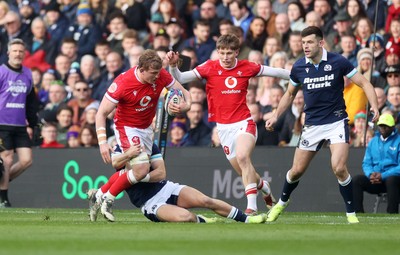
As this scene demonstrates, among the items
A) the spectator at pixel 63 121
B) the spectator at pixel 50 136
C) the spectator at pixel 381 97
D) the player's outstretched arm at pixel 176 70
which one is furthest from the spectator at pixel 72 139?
the player's outstretched arm at pixel 176 70

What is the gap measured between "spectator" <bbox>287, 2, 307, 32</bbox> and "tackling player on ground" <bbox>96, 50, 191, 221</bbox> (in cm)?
770

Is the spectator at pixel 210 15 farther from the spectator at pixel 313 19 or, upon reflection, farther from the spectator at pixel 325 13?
the spectator at pixel 313 19

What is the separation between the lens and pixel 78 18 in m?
26.3

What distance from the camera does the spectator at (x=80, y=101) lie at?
940 inches

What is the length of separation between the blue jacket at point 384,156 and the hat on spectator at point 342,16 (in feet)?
11.8

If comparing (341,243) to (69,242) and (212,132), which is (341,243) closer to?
(69,242)

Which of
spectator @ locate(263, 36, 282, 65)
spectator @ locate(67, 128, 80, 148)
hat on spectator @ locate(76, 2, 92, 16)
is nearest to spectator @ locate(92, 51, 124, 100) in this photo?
spectator @ locate(67, 128, 80, 148)

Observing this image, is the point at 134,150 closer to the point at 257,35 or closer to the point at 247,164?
the point at 247,164

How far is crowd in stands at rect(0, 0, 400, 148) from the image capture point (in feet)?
68.7

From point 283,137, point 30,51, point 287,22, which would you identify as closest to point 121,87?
point 283,137

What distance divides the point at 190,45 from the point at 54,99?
3.05 m

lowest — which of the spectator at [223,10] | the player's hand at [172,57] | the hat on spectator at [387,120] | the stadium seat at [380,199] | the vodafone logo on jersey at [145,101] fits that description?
the stadium seat at [380,199]

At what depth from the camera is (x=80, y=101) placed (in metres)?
24.0

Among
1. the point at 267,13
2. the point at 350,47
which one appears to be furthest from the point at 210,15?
the point at 350,47
